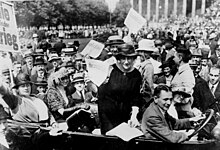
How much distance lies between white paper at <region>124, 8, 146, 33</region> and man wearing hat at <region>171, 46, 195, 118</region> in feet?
1.31

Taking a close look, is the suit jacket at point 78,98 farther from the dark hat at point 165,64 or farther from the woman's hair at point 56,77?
the dark hat at point 165,64

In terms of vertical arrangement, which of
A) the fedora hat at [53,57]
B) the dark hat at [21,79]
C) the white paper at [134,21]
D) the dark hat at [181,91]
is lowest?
the dark hat at [181,91]

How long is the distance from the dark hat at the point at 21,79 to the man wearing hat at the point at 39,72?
45mm

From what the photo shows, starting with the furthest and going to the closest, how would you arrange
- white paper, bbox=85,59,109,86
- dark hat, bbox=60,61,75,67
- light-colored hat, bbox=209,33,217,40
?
dark hat, bbox=60,61,75,67 < white paper, bbox=85,59,109,86 < light-colored hat, bbox=209,33,217,40

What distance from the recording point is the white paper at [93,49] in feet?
10.8

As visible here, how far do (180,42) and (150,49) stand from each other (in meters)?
0.27

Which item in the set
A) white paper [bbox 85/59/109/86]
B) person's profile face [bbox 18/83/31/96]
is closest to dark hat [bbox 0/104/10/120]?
person's profile face [bbox 18/83/31/96]

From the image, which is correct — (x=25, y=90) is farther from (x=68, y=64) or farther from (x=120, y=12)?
(x=120, y=12)

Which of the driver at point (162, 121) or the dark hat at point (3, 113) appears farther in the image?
the dark hat at point (3, 113)

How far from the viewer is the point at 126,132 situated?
3.26 meters

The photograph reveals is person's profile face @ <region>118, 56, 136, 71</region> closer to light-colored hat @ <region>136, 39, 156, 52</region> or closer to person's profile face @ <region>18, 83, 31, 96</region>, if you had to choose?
light-colored hat @ <region>136, 39, 156, 52</region>

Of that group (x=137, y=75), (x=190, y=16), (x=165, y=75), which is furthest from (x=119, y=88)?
(x=190, y=16)

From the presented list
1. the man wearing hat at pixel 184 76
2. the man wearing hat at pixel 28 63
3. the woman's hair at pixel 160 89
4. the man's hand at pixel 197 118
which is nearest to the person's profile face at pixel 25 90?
the man wearing hat at pixel 28 63

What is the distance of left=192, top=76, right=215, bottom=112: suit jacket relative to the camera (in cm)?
328
